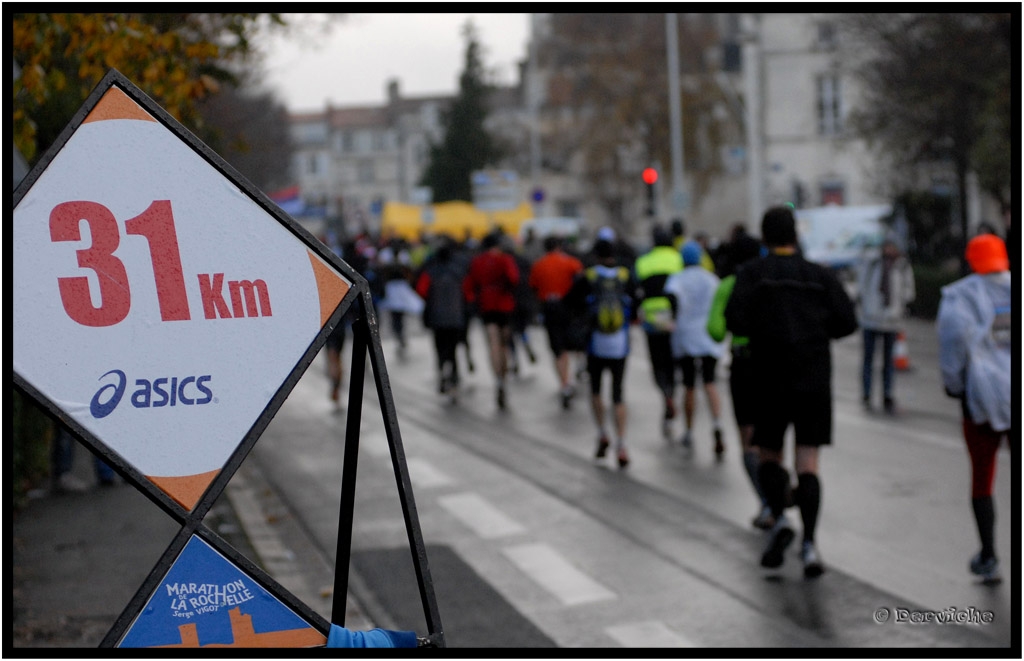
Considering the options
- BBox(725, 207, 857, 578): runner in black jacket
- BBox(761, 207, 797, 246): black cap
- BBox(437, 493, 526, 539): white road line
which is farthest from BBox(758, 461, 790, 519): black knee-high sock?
BBox(437, 493, 526, 539): white road line

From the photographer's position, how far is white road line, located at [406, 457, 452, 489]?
11039 millimetres

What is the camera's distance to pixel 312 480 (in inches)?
452

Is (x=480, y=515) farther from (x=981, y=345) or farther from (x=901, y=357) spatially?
(x=901, y=357)

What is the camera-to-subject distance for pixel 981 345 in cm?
704

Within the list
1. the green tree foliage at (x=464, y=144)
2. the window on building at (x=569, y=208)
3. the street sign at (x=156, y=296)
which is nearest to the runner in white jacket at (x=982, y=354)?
the street sign at (x=156, y=296)

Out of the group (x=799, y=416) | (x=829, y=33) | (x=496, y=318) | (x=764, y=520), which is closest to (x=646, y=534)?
(x=764, y=520)

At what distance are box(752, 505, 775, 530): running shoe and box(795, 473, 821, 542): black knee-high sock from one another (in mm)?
1198

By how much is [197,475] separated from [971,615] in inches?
167

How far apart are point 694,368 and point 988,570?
5.00 metres

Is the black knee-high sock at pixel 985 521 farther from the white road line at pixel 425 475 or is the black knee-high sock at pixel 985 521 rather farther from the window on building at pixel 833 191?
the window on building at pixel 833 191

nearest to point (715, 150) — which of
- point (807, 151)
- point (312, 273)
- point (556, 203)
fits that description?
point (807, 151)

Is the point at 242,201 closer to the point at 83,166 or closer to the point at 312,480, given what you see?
the point at 83,166

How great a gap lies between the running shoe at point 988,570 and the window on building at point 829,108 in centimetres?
4316

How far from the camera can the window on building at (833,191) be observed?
1971 inches
